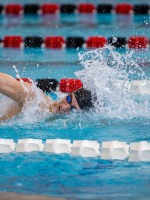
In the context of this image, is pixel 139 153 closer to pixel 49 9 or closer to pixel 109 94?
pixel 109 94

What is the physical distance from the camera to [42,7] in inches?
340

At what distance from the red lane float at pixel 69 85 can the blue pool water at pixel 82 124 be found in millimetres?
317

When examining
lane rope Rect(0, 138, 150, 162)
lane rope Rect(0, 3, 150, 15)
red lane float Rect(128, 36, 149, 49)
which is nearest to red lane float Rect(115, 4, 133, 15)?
lane rope Rect(0, 3, 150, 15)

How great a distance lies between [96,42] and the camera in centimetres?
713

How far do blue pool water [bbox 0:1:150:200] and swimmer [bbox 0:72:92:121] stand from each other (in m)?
0.08

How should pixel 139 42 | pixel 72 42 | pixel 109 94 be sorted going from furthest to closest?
pixel 72 42 < pixel 139 42 < pixel 109 94

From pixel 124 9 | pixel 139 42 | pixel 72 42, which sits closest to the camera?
pixel 139 42

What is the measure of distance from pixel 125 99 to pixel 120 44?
2022mm

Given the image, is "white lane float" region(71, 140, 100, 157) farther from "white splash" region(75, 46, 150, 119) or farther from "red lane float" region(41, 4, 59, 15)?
"red lane float" region(41, 4, 59, 15)

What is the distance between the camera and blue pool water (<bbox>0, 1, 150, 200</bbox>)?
3.65m

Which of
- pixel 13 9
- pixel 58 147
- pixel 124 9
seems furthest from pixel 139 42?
pixel 58 147

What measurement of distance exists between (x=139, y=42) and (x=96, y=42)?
40 cm

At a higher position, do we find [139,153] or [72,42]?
[72,42]

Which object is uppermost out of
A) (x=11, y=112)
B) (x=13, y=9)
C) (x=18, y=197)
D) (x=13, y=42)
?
(x=13, y=9)
